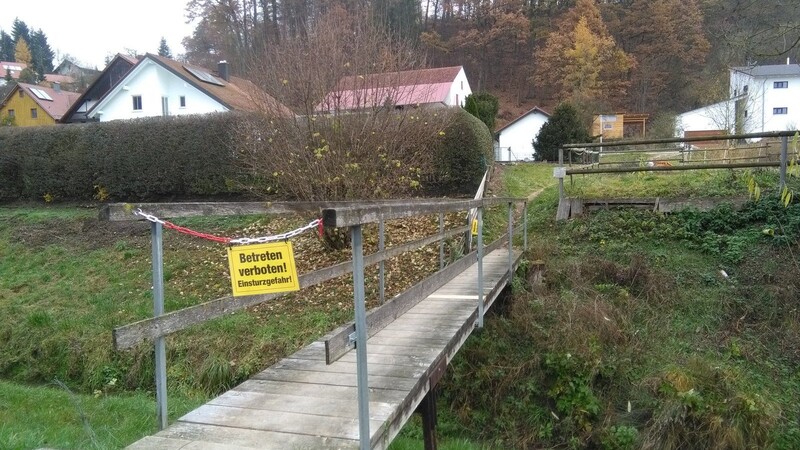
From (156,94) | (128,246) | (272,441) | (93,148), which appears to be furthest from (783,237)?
(156,94)

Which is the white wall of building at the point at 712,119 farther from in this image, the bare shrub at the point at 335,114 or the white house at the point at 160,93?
the white house at the point at 160,93

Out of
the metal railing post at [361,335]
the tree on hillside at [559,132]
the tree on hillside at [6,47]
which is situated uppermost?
the tree on hillside at [6,47]

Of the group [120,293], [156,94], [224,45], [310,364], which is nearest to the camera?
[310,364]

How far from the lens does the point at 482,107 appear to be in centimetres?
2284

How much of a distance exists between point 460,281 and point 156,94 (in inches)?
943

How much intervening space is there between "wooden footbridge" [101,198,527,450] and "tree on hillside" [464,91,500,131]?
56.4 ft

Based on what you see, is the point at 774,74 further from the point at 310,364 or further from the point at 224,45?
the point at 310,364

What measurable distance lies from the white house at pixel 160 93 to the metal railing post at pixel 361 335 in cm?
2442

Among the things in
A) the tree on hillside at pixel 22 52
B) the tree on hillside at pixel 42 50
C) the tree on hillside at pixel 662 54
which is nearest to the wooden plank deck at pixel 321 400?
the tree on hillside at pixel 662 54

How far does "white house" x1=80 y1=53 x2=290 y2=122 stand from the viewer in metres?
25.5

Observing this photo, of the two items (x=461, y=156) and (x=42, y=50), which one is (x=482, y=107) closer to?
(x=461, y=156)

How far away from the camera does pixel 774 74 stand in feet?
127

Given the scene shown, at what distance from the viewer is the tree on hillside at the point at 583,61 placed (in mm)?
39750

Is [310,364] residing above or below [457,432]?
above
